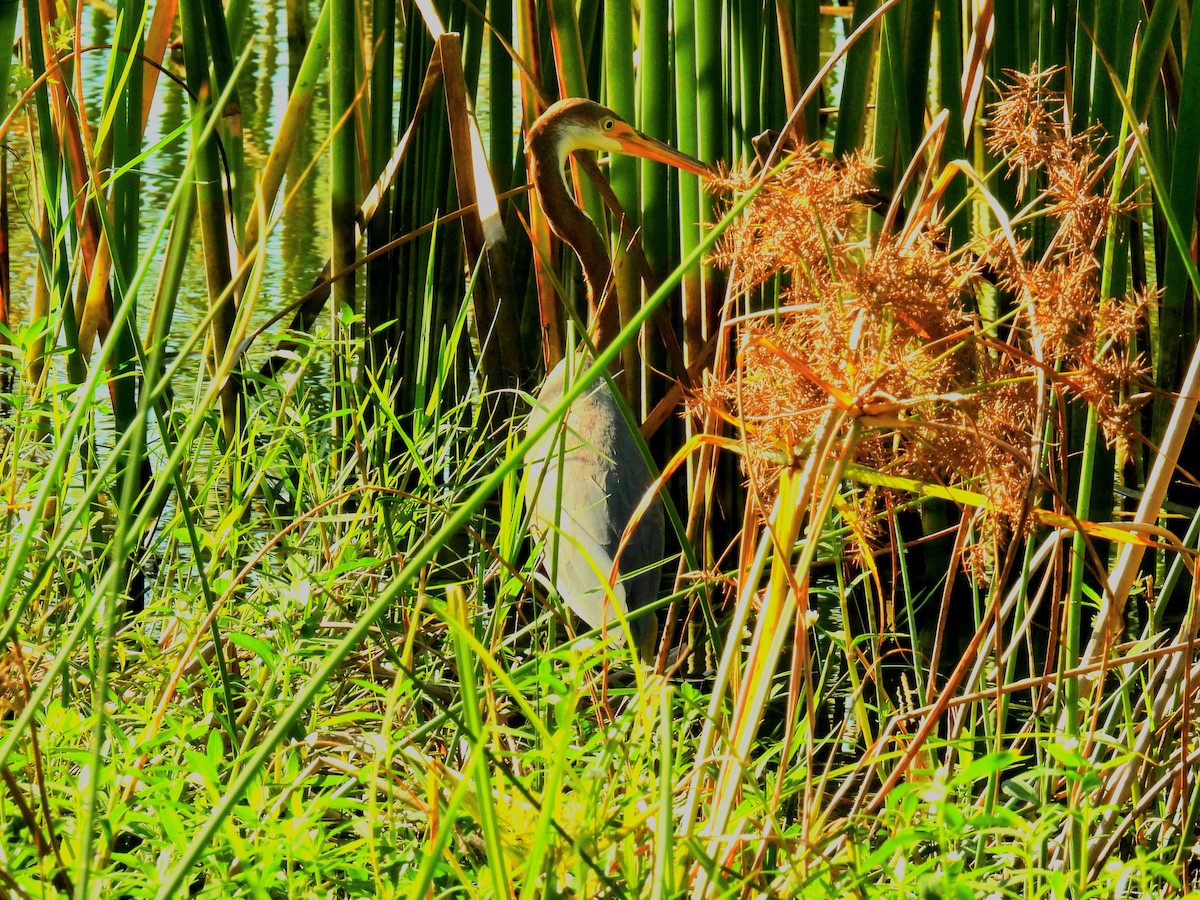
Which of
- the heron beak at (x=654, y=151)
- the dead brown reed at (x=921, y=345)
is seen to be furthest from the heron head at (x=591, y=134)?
the dead brown reed at (x=921, y=345)

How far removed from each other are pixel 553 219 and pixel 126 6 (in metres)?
0.86

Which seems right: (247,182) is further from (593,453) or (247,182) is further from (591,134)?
(593,453)

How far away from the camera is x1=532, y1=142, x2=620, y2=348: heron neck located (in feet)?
7.73

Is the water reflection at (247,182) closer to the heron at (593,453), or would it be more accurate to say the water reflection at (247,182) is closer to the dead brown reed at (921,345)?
the heron at (593,453)

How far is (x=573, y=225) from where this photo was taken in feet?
7.81

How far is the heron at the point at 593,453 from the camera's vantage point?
86.7 inches

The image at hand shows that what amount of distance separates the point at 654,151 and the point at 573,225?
32 cm

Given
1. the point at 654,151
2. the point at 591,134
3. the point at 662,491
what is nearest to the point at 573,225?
the point at 591,134

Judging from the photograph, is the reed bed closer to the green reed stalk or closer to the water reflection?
the green reed stalk

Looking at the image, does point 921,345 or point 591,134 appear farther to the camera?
point 591,134

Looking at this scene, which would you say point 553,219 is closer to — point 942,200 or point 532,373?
point 532,373

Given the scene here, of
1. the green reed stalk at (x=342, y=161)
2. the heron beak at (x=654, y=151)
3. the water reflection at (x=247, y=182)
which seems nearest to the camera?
the heron beak at (x=654, y=151)

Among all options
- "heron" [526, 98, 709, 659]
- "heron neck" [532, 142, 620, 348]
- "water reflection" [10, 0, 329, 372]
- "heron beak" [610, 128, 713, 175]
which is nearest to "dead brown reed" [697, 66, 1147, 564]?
"heron beak" [610, 128, 713, 175]

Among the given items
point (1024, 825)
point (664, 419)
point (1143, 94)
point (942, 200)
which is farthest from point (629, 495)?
point (1024, 825)
